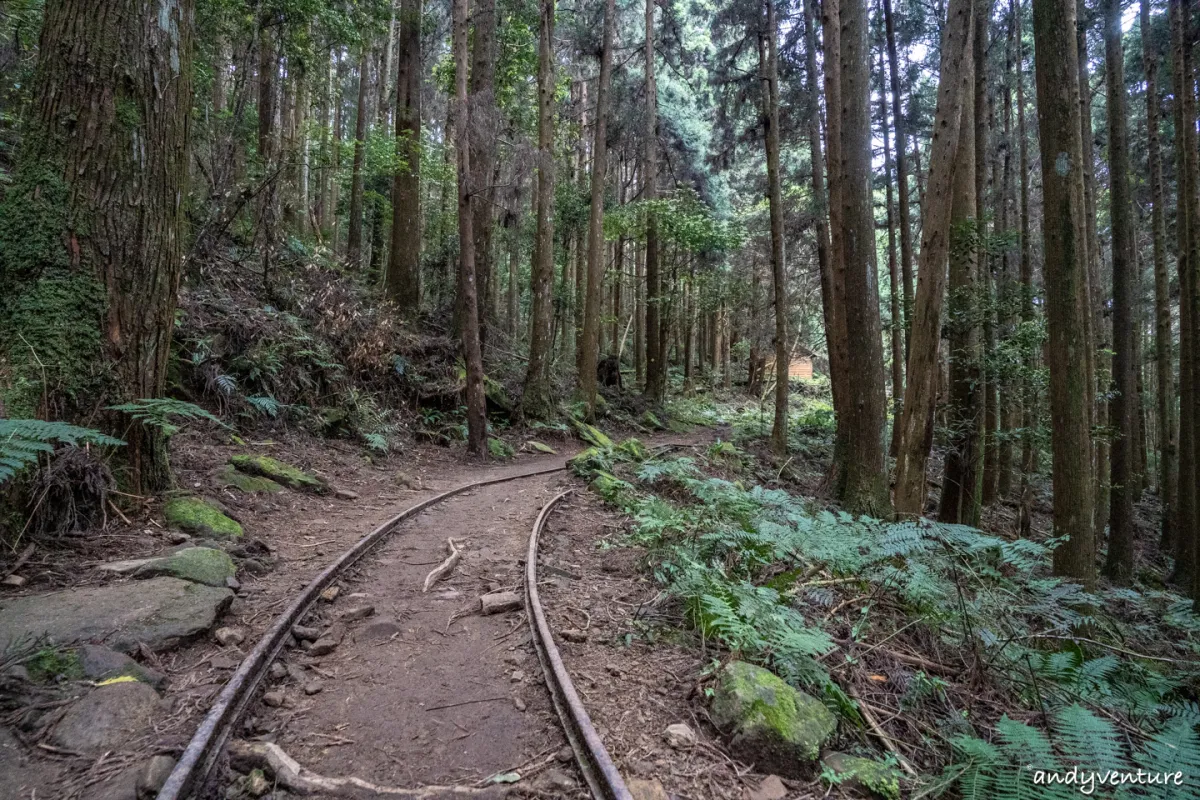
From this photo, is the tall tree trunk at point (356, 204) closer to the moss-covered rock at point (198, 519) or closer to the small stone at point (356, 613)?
the moss-covered rock at point (198, 519)

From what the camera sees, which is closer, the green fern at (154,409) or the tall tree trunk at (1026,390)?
the green fern at (154,409)

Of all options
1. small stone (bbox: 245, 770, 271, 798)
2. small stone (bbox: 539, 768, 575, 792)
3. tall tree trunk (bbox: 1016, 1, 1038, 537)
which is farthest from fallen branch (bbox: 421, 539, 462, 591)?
tall tree trunk (bbox: 1016, 1, 1038, 537)

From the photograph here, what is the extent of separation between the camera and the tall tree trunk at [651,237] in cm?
1895

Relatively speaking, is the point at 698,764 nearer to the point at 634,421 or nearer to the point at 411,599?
the point at 411,599

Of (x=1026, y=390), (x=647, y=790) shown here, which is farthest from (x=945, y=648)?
(x=1026, y=390)

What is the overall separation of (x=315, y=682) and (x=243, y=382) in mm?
7211

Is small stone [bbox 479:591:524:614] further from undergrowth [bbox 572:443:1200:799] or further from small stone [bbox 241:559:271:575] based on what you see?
small stone [bbox 241:559:271:575]

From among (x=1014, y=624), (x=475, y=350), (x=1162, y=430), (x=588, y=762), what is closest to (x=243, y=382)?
(x=475, y=350)

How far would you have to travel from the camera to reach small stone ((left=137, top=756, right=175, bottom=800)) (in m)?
2.19

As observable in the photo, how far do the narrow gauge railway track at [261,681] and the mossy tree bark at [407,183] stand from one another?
10.9m

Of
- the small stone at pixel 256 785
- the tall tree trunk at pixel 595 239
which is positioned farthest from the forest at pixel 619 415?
the tall tree trunk at pixel 595 239

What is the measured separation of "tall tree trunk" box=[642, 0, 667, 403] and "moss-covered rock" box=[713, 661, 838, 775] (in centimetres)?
1615

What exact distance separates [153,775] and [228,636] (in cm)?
141

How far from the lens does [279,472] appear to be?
7203 mm
